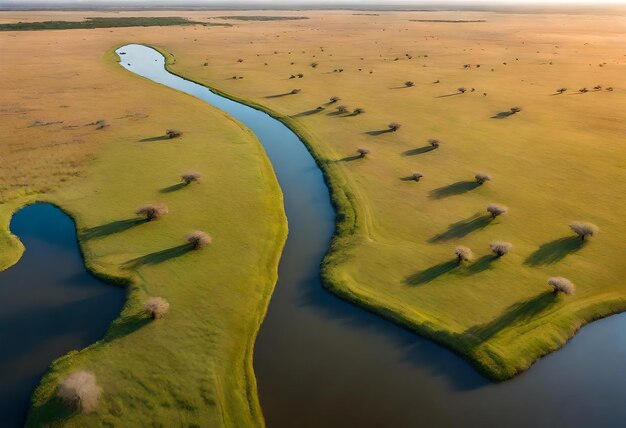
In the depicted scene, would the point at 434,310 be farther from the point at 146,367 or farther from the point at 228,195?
the point at 228,195

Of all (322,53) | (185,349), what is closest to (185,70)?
(322,53)

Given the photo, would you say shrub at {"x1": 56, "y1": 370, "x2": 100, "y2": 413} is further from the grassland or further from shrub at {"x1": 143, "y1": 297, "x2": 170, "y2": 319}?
shrub at {"x1": 143, "y1": 297, "x2": 170, "y2": 319}

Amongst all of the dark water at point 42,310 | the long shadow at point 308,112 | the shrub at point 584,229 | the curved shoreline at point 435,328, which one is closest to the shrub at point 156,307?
the dark water at point 42,310

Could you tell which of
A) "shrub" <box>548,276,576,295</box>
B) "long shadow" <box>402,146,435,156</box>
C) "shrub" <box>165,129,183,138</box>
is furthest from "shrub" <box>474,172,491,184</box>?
"shrub" <box>165,129,183,138</box>

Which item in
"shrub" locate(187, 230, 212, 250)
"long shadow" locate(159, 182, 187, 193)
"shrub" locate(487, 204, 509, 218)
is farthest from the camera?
"long shadow" locate(159, 182, 187, 193)

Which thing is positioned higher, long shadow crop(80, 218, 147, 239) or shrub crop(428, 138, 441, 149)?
shrub crop(428, 138, 441, 149)

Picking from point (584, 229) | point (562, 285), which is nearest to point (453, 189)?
point (584, 229)

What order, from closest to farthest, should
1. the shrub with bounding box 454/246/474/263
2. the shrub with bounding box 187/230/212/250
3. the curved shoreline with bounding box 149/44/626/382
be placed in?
the curved shoreline with bounding box 149/44/626/382, the shrub with bounding box 454/246/474/263, the shrub with bounding box 187/230/212/250

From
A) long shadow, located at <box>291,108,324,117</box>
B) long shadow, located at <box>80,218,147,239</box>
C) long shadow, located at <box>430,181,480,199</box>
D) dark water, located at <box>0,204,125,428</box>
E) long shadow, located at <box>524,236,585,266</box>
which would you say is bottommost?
dark water, located at <box>0,204,125,428</box>
